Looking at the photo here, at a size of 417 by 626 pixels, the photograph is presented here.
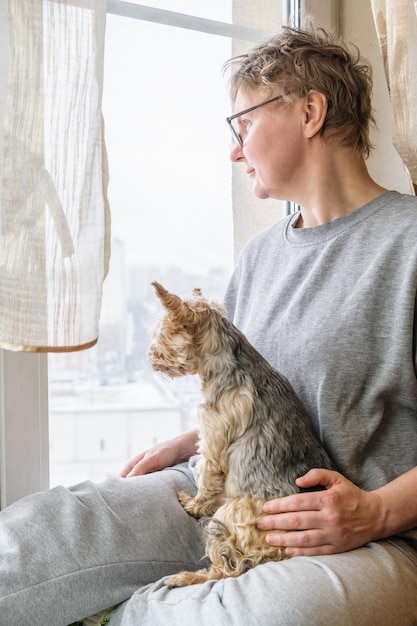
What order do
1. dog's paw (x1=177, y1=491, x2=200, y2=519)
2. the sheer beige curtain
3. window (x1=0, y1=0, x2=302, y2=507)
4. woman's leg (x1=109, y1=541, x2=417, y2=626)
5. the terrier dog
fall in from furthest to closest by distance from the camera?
1. window (x1=0, y1=0, x2=302, y2=507)
2. dog's paw (x1=177, y1=491, x2=200, y2=519)
3. the terrier dog
4. the sheer beige curtain
5. woman's leg (x1=109, y1=541, x2=417, y2=626)

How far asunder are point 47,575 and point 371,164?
1511 millimetres

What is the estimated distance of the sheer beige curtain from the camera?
1166mm

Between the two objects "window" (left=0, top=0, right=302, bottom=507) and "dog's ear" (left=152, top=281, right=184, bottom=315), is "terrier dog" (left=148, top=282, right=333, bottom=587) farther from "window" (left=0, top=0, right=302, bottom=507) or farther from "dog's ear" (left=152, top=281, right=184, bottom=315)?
"window" (left=0, top=0, right=302, bottom=507)

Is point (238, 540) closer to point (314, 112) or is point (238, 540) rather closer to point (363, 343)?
point (363, 343)

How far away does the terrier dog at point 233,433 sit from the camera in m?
1.28

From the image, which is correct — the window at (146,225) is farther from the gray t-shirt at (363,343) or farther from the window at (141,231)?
the gray t-shirt at (363,343)

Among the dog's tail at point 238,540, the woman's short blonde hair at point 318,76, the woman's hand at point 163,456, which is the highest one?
the woman's short blonde hair at point 318,76

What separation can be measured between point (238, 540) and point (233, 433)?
0.66 ft

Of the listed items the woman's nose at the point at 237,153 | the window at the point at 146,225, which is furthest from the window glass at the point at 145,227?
the woman's nose at the point at 237,153

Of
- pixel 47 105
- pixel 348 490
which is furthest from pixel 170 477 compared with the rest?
pixel 47 105

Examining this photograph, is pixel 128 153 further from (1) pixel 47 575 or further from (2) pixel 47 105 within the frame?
(1) pixel 47 575

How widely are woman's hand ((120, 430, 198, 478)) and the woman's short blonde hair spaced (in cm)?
80

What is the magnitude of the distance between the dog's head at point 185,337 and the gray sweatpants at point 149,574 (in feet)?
0.92

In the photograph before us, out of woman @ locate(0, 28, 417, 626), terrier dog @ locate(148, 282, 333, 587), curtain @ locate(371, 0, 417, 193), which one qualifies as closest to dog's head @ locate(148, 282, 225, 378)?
terrier dog @ locate(148, 282, 333, 587)
